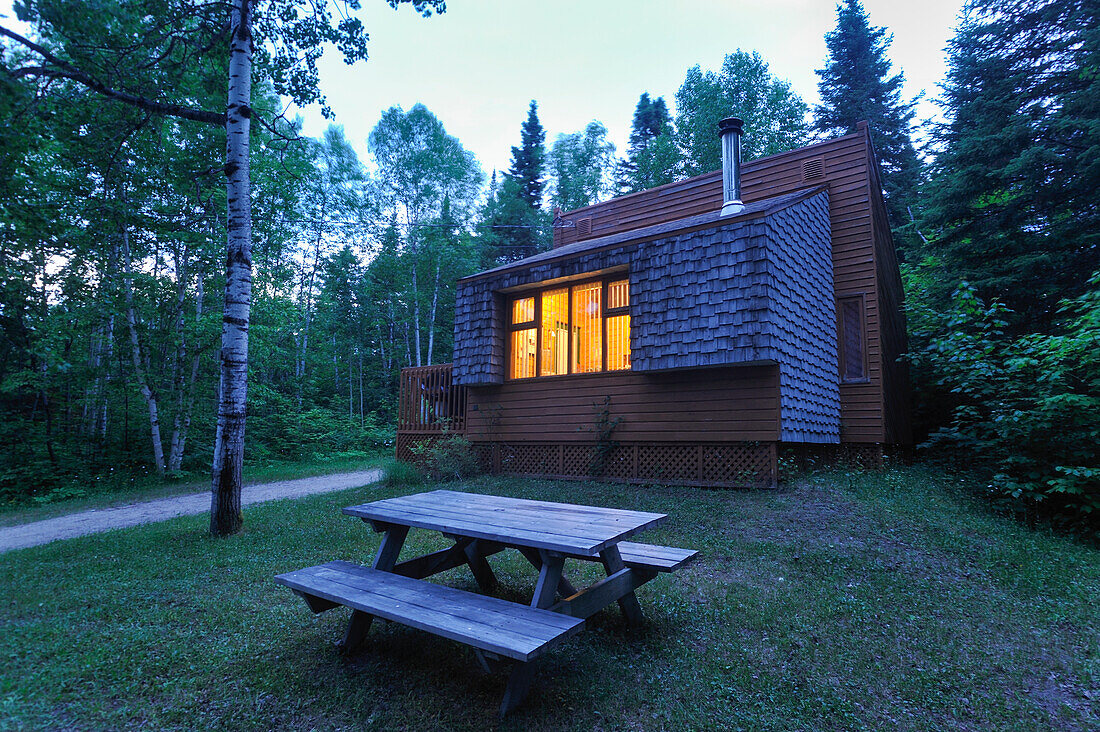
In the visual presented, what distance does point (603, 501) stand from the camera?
652 cm

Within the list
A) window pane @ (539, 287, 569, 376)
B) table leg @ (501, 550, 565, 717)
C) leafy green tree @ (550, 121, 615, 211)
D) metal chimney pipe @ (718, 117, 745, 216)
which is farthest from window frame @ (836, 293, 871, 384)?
leafy green tree @ (550, 121, 615, 211)

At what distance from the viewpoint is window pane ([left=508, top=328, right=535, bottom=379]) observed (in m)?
9.09

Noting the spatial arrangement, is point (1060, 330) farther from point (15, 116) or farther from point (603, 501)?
point (15, 116)

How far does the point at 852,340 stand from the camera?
28.7 ft

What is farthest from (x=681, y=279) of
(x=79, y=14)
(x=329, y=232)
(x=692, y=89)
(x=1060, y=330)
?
(x=692, y=89)

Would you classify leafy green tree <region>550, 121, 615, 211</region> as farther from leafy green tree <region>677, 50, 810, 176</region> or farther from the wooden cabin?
the wooden cabin

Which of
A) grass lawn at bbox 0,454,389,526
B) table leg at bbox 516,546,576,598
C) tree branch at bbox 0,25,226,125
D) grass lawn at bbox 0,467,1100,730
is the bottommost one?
grass lawn at bbox 0,454,389,526

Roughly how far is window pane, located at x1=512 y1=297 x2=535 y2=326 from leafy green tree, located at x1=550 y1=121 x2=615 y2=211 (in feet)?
52.0

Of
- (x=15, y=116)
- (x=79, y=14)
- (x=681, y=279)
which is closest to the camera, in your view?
(x=15, y=116)

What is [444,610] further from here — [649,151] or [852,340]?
[649,151]

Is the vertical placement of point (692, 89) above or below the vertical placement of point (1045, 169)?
above

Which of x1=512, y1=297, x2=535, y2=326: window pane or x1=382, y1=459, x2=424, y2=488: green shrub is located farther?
x1=512, y1=297, x2=535, y2=326: window pane

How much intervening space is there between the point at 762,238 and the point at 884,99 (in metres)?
19.1

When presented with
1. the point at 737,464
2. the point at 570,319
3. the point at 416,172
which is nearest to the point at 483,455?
the point at 570,319
